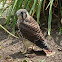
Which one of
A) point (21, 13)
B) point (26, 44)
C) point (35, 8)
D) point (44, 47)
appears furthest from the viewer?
point (35, 8)

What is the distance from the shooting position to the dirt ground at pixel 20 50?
10.1 feet

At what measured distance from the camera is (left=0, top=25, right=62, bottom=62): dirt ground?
10.1 ft

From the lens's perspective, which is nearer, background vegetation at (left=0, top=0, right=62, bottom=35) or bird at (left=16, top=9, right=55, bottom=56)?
bird at (left=16, top=9, right=55, bottom=56)

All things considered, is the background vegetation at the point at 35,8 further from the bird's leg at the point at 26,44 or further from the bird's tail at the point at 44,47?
the bird's leg at the point at 26,44

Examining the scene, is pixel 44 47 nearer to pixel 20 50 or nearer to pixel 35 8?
pixel 20 50

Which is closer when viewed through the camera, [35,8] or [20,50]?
[20,50]

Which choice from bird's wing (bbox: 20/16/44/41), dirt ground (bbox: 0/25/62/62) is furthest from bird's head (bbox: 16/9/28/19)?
dirt ground (bbox: 0/25/62/62)

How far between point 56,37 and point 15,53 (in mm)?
1179

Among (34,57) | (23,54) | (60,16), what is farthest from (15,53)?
(60,16)

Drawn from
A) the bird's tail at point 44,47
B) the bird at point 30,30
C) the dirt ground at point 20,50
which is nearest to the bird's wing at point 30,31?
the bird at point 30,30

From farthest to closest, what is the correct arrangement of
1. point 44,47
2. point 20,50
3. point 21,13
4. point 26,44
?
1. point 20,50
2. point 26,44
3. point 44,47
4. point 21,13

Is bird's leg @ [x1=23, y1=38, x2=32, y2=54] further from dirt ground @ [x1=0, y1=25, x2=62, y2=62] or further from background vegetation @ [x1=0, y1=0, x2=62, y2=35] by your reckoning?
background vegetation @ [x1=0, y1=0, x2=62, y2=35]

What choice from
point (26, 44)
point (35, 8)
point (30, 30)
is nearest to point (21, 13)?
point (30, 30)

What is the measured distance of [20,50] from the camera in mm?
3527
